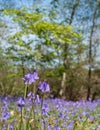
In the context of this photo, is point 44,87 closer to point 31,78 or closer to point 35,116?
point 31,78

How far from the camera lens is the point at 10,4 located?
17906 mm

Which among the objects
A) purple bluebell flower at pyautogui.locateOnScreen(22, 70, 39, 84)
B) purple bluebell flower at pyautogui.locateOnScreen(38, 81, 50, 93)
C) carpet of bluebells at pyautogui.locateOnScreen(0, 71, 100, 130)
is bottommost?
carpet of bluebells at pyautogui.locateOnScreen(0, 71, 100, 130)

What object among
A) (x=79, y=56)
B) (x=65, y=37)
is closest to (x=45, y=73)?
(x=65, y=37)

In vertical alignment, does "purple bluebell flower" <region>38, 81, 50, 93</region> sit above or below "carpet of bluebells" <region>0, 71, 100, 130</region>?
above

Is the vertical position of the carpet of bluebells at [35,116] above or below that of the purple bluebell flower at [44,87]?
below

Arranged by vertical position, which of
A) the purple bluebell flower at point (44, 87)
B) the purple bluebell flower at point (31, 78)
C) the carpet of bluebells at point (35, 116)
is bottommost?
the carpet of bluebells at point (35, 116)

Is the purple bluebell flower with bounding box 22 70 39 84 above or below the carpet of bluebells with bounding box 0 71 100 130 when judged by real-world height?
above

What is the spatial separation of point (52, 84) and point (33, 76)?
1868 centimetres

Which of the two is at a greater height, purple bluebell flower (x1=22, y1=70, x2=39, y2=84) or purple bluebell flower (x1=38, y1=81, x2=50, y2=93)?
purple bluebell flower (x1=22, y1=70, x2=39, y2=84)

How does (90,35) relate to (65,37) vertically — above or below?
below

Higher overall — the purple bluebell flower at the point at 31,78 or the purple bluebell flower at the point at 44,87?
the purple bluebell flower at the point at 31,78

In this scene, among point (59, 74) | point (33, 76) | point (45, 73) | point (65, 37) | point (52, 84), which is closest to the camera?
point (33, 76)

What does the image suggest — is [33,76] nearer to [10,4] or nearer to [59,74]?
[10,4]

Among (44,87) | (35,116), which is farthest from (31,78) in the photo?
(35,116)
